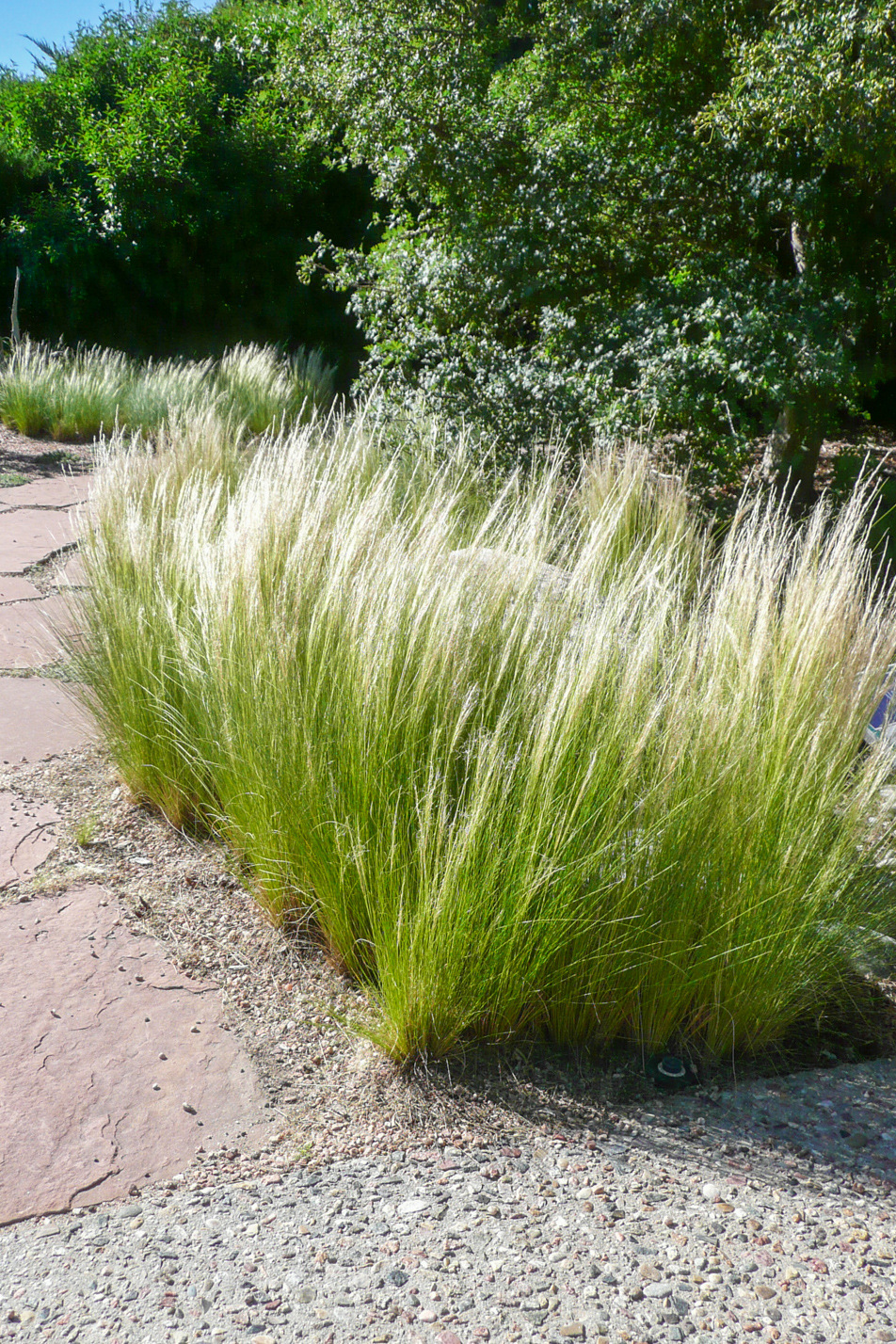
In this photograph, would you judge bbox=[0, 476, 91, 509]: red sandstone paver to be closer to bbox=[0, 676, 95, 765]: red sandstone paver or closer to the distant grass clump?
the distant grass clump

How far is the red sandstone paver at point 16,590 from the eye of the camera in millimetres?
3824

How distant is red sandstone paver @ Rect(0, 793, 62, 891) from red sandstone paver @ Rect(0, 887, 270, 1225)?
0.16 metres

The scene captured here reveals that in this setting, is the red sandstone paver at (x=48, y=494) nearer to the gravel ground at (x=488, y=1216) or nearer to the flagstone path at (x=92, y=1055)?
the flagstone path at (x=92, y=1055)

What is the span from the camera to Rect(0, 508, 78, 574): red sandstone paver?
4344 mm

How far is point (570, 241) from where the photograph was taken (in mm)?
5602

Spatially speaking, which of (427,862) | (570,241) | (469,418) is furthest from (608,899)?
(570,241)

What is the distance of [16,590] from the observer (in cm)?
393

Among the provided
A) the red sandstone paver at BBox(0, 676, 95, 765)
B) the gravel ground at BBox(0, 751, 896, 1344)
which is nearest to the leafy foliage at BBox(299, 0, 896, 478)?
the red sandstone paver at BBox(0, 676, 95, 765)

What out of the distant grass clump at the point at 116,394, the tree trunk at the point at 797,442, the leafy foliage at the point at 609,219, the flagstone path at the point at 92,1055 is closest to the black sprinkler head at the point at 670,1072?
the flagstone path at the point at 92,1055

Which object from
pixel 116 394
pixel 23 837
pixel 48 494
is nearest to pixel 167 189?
pixel 116 394

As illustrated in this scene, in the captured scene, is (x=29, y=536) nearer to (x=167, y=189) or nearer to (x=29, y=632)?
(x=29, y=632)

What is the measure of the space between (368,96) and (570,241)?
1551mm

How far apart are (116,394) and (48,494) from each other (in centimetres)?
234

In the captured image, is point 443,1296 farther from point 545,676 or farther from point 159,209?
point 159,209
